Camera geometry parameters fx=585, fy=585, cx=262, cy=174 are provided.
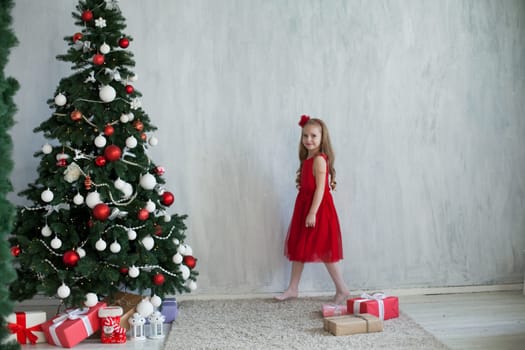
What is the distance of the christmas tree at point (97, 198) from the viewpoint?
3072 millimetres

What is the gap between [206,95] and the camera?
384 cm

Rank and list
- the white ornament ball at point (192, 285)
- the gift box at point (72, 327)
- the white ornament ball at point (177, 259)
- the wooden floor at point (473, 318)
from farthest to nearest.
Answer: the white ornament ball at point (192, 285)
the white ornament ball at point (177, 259)
the wooden floor at point (473, 318)
the gift box at point (72, 327)

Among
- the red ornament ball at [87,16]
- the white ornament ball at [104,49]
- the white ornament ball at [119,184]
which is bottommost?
the white ornament ball at [119,184]

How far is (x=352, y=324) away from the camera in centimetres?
307

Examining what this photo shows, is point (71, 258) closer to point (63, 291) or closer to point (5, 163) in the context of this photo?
point (63, 291)

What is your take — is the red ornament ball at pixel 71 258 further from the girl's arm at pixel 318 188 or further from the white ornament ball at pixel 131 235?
the girl's arm at pixel 318 188

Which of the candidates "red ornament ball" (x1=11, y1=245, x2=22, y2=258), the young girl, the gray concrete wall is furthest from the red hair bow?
"red ornament ball" (x1=11, y1=245, x2=22, y2=258)

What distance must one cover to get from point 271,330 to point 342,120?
4.98 ft

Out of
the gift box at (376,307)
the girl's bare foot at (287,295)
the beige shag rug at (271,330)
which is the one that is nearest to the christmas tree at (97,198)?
the beige shag rug at (271,330)

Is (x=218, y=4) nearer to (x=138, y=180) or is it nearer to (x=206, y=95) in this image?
(x=206, y=95)

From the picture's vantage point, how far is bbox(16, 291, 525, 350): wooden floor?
2.96 m

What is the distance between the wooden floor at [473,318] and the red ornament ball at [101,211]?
6.04 feet

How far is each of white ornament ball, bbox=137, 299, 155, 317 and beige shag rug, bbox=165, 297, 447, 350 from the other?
0.54 ft

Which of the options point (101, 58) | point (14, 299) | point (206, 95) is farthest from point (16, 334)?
point (206, 95)
